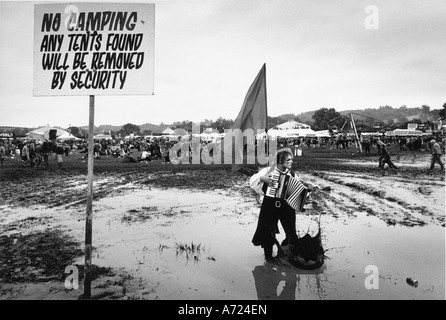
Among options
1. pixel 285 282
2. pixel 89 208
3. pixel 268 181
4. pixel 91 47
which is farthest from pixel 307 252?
pixel 91 47

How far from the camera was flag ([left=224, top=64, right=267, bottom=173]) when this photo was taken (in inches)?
240

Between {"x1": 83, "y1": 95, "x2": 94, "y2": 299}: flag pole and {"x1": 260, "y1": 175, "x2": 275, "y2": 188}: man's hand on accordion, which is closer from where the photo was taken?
{"x1": 83, "y1": 95, "x2": 94, "y2": 299}: flag pole

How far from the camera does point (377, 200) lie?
10.4 m

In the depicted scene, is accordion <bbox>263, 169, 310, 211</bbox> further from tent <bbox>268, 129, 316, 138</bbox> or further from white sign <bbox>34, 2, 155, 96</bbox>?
tent <bbox>268, 129, 316, 138</bbox>

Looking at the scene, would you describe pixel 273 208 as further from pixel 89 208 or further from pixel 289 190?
pixel 89 208

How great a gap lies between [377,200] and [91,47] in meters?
9.23

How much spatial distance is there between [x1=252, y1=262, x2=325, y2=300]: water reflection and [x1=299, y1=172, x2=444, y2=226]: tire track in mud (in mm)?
3810

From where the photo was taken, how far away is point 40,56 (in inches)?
168

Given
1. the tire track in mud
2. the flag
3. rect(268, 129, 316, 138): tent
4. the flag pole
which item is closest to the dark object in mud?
the flag

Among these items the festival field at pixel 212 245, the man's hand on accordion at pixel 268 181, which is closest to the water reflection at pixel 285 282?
the festival field at pixel 212 245

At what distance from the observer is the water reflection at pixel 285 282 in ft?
14.6
